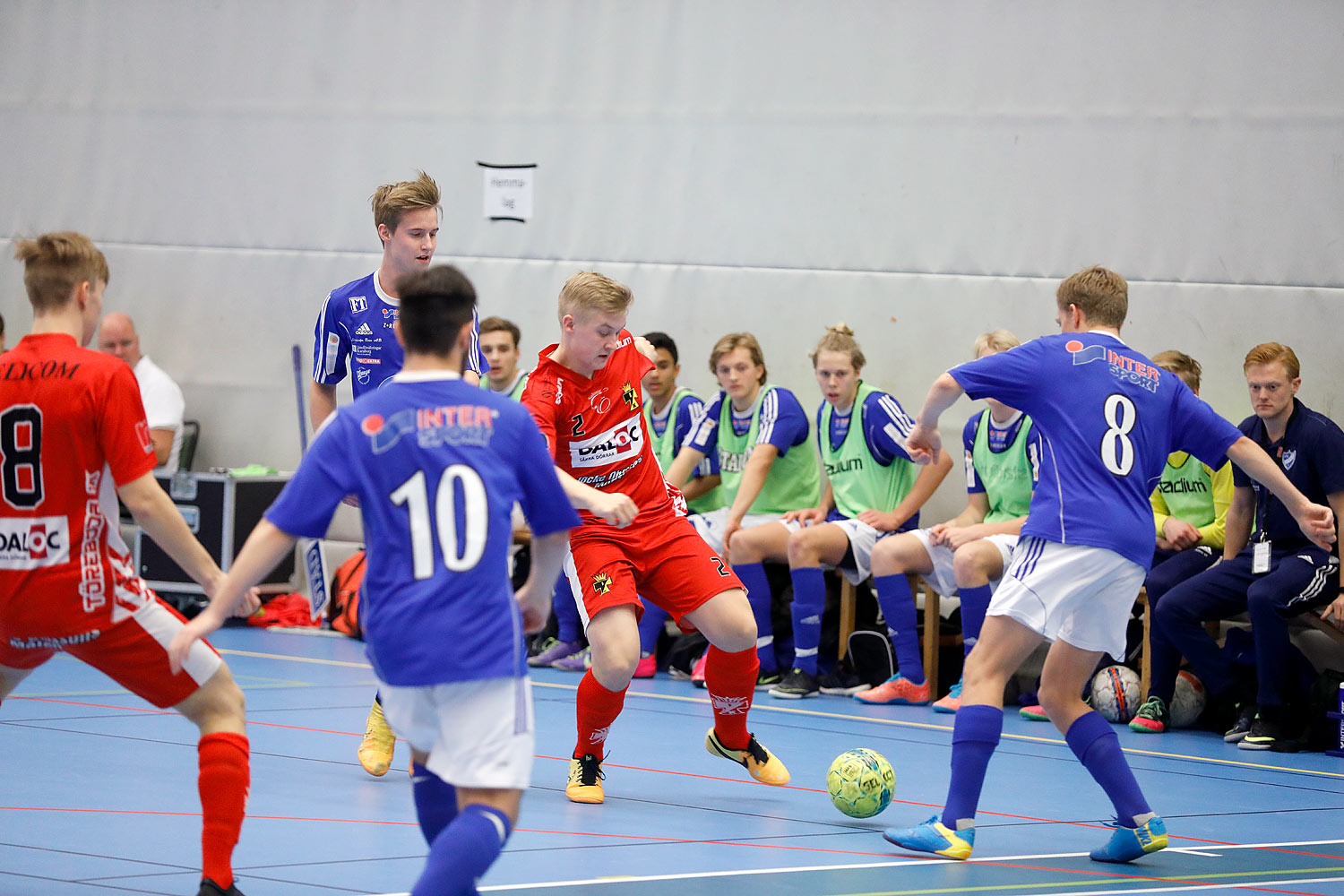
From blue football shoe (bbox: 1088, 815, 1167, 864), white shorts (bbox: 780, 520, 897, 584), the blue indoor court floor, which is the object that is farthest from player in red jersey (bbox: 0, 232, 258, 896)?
white shorts (bbox: 780, 520, 897, 584)

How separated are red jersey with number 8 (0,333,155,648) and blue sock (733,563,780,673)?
5623mm

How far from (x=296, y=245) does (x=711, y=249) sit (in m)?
3.66

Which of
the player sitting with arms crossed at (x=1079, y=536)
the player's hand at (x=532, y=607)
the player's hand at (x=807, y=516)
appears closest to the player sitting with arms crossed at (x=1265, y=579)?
the player's hand at (x=807, y=516)

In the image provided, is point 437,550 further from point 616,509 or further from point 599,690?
point 599,690

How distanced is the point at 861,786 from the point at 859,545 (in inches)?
154

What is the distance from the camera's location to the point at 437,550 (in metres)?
3.30

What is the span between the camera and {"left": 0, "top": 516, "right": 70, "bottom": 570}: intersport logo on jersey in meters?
3.86

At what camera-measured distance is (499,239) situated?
11891mm

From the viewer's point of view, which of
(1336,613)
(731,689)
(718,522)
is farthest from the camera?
(718,522)

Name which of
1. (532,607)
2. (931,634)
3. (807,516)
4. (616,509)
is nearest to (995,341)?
(807,516)

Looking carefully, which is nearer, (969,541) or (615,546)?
(615,546)

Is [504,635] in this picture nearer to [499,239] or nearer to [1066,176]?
[1066,176]

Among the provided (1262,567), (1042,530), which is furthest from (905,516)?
(1042,530)

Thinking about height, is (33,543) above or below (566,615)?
above
